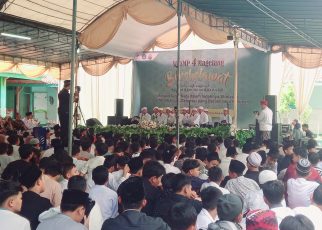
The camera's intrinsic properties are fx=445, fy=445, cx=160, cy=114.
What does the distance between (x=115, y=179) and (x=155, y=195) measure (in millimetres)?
817

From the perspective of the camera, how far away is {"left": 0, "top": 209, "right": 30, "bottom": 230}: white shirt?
8.55ft

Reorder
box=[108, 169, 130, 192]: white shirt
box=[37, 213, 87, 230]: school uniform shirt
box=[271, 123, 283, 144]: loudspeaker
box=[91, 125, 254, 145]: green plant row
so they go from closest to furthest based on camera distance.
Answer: box=[37, 213, 87, 230]: school uniform shirt < box=[108, 169, 130, 192]: white shirt < box=[91, 125, 254, 145]: green plant row < box=[271, 123, 283, 144]: loudspeaker

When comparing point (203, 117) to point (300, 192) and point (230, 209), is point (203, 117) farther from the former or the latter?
point (230, 209)

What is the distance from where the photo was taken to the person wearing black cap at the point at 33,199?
3242 mm

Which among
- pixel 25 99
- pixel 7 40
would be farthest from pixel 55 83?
pixel 7 40

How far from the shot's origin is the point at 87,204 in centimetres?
294

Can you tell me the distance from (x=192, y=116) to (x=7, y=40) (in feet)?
22.5

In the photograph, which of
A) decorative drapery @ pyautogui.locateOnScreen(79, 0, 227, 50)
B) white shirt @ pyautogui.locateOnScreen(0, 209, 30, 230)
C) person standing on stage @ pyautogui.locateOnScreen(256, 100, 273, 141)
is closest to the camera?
white shirt @ pyautogui.locateOnScreen(0, 209, 30, 230)

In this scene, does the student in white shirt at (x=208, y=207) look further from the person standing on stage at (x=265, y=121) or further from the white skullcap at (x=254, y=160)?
the person standing on stage at (x=265, y=121)

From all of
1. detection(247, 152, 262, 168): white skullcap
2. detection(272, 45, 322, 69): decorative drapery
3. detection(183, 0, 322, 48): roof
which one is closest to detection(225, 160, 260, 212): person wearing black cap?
detection(247, 152, 262, 168): white skullcap

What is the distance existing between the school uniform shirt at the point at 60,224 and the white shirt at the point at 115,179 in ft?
6.01

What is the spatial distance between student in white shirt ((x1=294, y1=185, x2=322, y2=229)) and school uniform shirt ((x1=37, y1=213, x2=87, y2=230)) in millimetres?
1601

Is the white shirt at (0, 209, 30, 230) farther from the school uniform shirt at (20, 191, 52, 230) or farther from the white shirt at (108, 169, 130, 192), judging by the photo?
the white shirt at (108, 169, 130, 192)

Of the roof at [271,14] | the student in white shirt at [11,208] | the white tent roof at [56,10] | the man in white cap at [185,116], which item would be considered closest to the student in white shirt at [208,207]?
the student in white shirt at [11,208]
